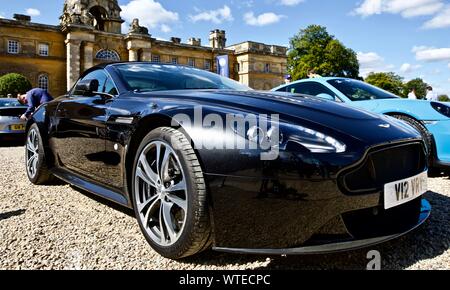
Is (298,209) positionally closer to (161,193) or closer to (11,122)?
(161,193)

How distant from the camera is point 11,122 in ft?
29.0

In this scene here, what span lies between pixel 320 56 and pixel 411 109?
156 ft

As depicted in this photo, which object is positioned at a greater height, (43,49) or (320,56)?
(320,56)

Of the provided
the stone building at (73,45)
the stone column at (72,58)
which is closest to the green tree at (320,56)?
the stone building at (73,45)

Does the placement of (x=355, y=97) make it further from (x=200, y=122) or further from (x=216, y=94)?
(x=200, y=122)

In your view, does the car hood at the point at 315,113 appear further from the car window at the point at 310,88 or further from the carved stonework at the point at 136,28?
the carved stonework at the point at 136,28

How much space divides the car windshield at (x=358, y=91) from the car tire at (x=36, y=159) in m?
4.11

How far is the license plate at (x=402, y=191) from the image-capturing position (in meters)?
1.85

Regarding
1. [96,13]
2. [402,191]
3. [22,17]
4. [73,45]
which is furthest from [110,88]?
[96,13]

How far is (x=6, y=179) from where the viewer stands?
4590 millimetres

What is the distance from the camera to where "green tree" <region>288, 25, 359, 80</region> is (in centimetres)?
4822

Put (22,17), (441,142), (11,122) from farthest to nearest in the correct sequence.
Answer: (22,17) < (11,122) < (441,142)

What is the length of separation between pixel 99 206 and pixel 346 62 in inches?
2007

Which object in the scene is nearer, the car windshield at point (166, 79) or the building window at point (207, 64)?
the car windshield at point (166, 79)
